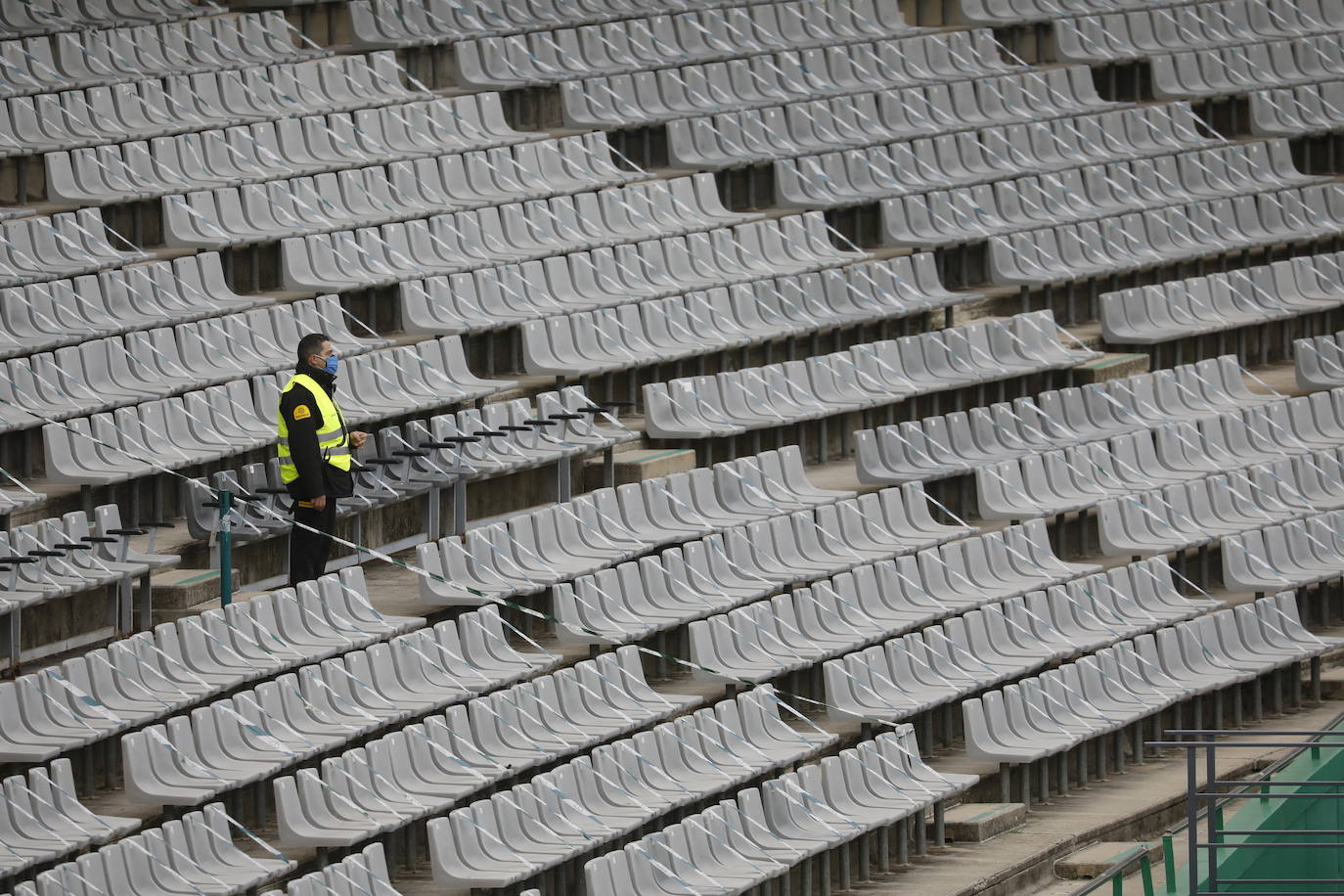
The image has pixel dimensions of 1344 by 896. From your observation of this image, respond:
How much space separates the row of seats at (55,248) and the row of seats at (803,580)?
82.7 inches

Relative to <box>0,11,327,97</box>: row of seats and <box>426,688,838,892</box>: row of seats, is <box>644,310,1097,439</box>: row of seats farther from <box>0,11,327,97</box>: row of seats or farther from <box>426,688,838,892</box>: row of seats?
<box>0,11,327,97</box>: row of seats

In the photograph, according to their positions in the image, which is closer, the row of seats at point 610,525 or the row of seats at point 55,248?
the row of seats at point 610,525

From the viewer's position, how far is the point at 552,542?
25.9 ft

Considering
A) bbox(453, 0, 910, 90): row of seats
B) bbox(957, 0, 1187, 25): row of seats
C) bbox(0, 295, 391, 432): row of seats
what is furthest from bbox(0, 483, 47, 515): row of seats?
bbox(957, 0, 1187, 25): row of seats

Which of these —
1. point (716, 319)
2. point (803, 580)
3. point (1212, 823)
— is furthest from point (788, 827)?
point (716, 319)

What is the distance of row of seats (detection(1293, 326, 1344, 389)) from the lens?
426 inches

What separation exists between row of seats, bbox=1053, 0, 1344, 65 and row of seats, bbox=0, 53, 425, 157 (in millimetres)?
3878

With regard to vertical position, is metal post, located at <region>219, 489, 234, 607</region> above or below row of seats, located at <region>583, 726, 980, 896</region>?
above

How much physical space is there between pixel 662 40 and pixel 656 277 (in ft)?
7.49

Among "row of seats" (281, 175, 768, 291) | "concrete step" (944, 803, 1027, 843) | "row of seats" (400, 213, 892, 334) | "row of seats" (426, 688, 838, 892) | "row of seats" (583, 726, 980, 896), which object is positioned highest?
"row of seats" (281, 175, 768, 291)

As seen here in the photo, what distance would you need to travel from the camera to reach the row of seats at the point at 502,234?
30.1 feet

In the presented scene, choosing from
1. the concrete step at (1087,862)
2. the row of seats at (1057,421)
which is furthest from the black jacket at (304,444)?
the row of seats at (1057,421)

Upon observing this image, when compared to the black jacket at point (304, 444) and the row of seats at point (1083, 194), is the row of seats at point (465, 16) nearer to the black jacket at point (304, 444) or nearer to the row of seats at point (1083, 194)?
the row of seats at point (1083, 194)

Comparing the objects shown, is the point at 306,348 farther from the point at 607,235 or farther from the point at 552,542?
the point at 607,235
